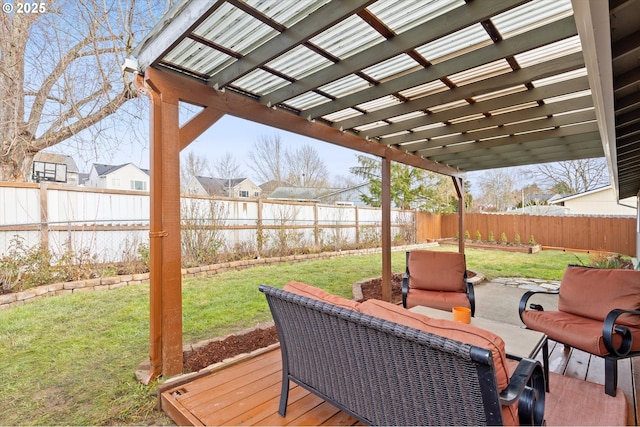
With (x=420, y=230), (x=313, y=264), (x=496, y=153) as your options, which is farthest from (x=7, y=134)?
(x=420, y=230)

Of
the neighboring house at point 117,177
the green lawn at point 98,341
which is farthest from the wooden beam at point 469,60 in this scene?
the neighboring house at point 117,177

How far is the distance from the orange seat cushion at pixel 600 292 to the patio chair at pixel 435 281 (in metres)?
0.95

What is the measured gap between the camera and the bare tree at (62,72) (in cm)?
535

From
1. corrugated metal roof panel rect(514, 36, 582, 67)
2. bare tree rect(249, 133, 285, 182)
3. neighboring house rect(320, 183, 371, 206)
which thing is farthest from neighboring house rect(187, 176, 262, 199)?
corrugated metal roof panel rect(514, 36, 582, 67)

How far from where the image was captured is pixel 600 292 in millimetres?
2965

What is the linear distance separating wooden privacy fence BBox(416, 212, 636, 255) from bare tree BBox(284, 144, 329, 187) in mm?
9919

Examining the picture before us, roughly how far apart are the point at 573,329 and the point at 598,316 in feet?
1.57

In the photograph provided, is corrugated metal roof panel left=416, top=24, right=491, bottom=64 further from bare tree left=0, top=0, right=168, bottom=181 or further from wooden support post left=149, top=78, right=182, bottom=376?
bare tree left=0, top=0, right=168, bottom=181

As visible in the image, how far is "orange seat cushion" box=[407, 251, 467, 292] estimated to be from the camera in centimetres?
411

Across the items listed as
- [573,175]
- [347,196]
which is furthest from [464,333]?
[573,175]

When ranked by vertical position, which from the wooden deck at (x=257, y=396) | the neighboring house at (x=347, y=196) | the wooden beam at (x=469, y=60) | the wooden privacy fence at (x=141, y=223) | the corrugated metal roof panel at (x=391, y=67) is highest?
the neighboring house at (x=347, y=196)

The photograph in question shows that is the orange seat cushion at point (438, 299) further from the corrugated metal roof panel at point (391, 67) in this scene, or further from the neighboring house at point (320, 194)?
the neighboring house at point (320, 194)

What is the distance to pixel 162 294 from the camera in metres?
2.53

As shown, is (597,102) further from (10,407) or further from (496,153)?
(10,407)
